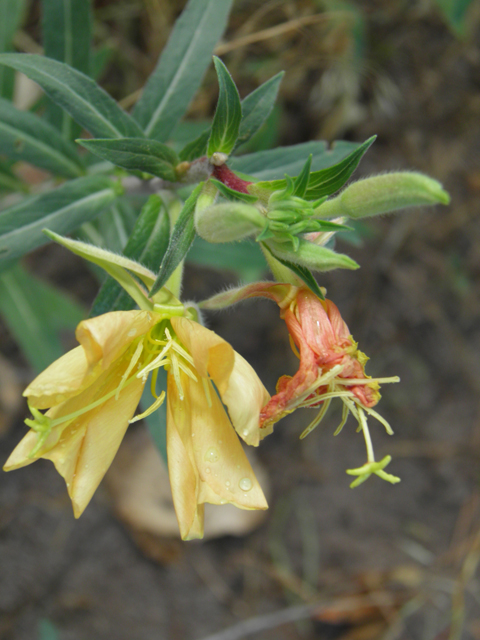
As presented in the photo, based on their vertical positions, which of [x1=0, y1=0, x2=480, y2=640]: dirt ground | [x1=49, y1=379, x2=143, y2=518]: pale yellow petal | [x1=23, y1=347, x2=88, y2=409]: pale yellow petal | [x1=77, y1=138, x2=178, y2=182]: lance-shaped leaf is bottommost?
[x1=0, y1=0, x2=480, y2=640]: dirt ground

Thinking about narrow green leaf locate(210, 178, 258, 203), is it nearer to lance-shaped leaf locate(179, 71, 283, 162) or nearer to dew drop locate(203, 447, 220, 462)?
lance-shaped leaf locate(179, 71, 283, 162)

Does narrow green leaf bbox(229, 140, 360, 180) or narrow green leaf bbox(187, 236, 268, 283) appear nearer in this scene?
narrow green leaf bbox(229, 140, 360, 180)

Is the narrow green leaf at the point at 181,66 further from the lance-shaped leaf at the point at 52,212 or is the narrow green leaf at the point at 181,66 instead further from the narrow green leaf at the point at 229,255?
the narrow green leaf at the point at 229,255

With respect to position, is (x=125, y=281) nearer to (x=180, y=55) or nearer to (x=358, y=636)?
(x=180, y=55)

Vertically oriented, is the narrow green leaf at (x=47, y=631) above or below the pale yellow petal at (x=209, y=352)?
below

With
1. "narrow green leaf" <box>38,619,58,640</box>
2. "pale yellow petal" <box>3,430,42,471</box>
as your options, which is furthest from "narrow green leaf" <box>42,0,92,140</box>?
"narrow green leaf" <box>38,619,58,640</box>

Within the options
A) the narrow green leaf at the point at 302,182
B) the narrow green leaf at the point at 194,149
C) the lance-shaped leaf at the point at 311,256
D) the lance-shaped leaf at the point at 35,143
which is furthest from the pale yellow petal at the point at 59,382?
→ the lance-shaped leaf at the point at 35,143

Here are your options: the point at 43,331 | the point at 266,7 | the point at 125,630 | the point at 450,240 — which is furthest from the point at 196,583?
the point at 266,7
